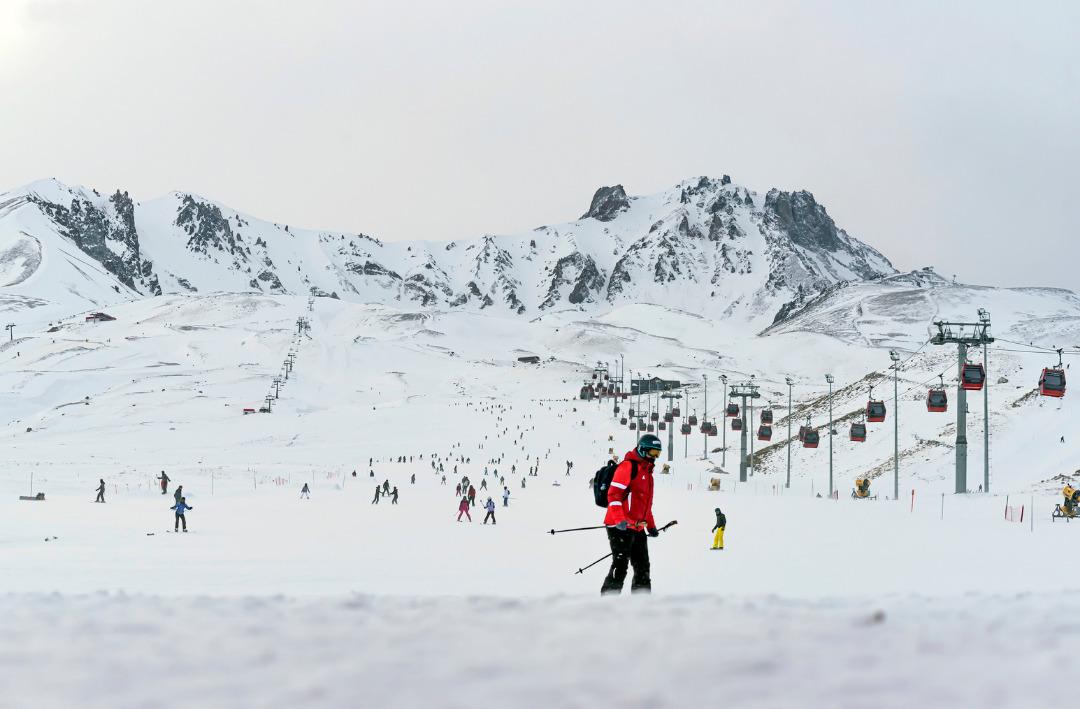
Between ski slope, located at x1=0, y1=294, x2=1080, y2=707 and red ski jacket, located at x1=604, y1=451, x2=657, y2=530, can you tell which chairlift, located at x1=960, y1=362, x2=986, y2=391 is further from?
red ski jacket, located at x1=604, y1=451, x2=657, y2=530

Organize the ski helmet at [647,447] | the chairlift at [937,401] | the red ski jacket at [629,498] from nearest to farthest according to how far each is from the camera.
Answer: the red ski jacket at [629,498], the ski helmet at [647,447], the chairlift at [937,401]

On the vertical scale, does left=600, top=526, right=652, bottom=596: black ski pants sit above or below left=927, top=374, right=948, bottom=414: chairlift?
below

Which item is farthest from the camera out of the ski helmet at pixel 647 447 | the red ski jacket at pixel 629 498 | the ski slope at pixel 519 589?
the ski helmet at pixel 647 447

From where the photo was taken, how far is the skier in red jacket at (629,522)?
366 inches

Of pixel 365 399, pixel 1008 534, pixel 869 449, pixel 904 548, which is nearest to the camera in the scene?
pixel 904 548

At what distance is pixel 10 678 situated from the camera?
450 cm

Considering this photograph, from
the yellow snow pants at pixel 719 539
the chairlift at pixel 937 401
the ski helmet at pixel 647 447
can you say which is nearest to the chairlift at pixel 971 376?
the chairlift at pixel 937 401

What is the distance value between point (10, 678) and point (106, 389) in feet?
419

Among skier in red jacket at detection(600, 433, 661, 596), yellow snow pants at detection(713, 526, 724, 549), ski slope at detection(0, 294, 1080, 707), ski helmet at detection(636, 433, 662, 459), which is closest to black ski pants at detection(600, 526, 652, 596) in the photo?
skier in red jacket at detection(600, 433, 661, 596)

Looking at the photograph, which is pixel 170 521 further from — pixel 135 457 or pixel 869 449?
pixel 869 449

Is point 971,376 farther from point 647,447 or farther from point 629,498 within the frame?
point 629,498

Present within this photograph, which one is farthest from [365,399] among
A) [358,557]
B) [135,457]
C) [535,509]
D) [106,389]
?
[358,557]

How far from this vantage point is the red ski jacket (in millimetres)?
9281

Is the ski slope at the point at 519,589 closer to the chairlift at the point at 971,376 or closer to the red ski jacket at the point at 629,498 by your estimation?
the red ski jacket at the point at 629,498
